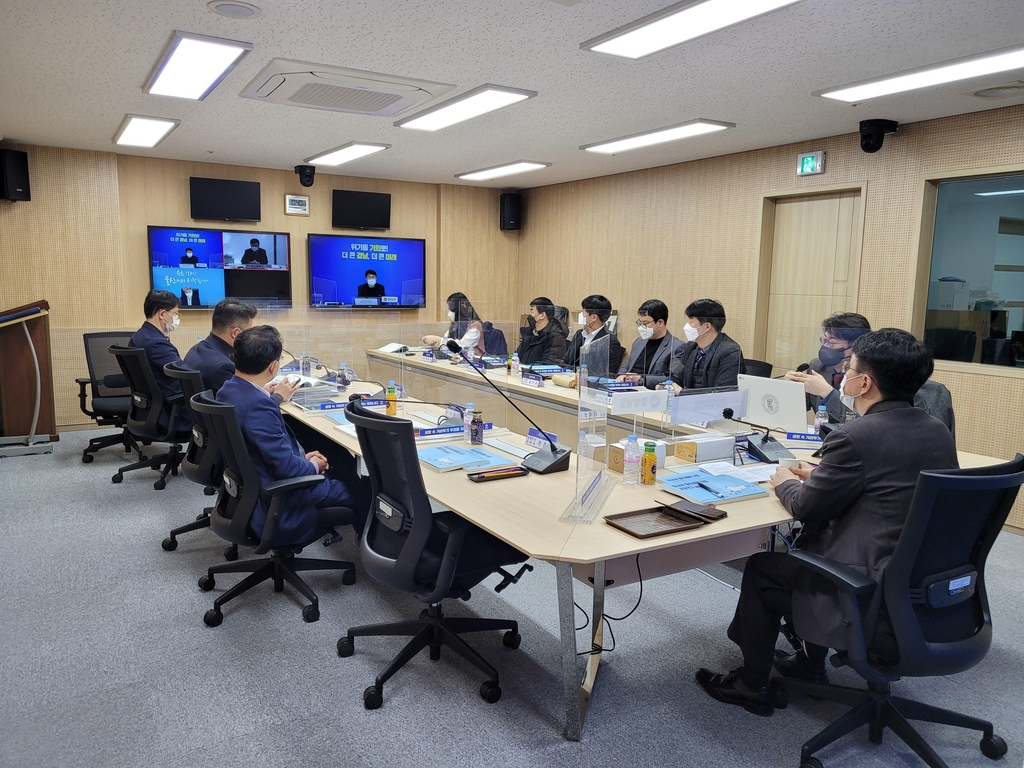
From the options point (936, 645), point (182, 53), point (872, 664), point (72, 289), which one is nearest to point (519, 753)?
point (872, 664)

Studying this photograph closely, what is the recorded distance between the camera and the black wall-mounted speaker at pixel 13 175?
6.02 metres

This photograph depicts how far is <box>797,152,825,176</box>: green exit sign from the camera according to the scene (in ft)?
18.1

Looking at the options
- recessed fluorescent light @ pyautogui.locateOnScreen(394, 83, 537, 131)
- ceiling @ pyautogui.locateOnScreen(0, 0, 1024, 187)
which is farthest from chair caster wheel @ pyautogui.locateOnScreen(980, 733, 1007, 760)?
recessed fluorescent light @ pyautogui.locateOnScreen(394, 83, 537, 131)

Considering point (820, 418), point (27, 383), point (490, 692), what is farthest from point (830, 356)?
point (27, 383)

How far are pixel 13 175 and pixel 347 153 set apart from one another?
2810mm

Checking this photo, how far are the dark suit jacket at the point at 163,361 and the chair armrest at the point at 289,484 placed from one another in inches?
88.6

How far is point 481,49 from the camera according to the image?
11.6ft

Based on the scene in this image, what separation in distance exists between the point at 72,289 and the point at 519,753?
6.37 meters

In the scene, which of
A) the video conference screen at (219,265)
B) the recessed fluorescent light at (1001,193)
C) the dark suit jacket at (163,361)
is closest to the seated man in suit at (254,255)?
the video conference screen at (219,265)

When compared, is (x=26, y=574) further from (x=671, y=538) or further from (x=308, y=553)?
(x=671, y=538)

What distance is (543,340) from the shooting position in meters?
6.20

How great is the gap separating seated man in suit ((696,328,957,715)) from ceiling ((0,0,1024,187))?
1.69 metres

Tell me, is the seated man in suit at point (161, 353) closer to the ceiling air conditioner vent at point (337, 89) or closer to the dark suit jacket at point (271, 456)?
the ceiling air conditioner vent at point (337, 89)

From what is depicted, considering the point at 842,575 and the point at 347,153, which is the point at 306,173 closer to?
the point at 347,153
